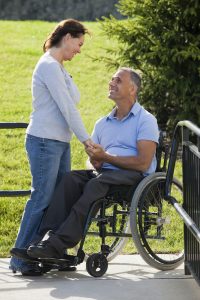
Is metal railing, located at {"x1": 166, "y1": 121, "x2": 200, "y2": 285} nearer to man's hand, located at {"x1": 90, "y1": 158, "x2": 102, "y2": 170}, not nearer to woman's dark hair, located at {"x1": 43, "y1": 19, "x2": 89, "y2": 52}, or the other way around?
man's hand, located at {"x1": 90, "y1": 158, "x2": 102, "y2": 170}

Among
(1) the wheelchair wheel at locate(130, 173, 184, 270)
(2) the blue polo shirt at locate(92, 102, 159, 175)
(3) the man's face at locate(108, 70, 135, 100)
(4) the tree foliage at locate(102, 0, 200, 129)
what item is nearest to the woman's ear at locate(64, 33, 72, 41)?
(3) the man's face at locate(108, 70, 135, 100)

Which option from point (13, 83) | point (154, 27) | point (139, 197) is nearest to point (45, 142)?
point (139, 197)

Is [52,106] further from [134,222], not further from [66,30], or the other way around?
[134,222]

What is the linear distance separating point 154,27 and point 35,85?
427 centimetres

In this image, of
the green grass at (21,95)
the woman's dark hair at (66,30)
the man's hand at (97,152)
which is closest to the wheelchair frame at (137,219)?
the man's hand at (97,152)

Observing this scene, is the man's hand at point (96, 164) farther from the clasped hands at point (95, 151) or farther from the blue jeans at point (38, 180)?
the blue jeans at point (38, 180)

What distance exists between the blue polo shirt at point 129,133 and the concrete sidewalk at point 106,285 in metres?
0.67

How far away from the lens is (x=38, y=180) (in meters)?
6.10

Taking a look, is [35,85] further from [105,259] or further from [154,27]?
[154,27]

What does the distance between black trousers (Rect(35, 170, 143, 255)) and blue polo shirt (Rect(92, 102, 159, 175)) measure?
162 millimetres

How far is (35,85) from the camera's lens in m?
6.09

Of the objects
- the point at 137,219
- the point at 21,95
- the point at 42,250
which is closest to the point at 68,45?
the point at 137,219

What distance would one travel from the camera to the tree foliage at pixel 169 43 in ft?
32.8

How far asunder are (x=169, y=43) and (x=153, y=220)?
13.9 feet
